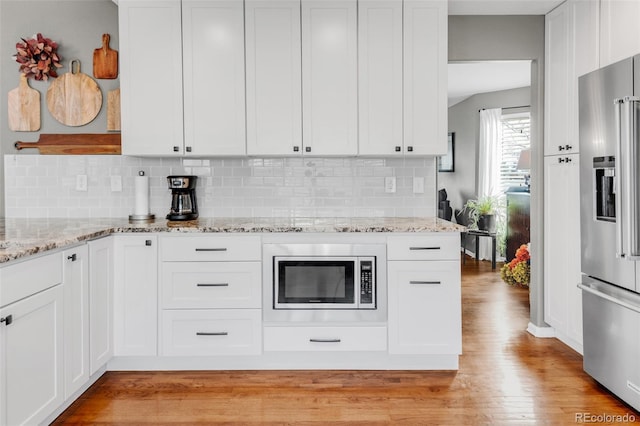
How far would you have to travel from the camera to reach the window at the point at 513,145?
6.39 metres

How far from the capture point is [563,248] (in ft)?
10.6

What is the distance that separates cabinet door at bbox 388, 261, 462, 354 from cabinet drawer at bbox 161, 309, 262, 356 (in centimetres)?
86

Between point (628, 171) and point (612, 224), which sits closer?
point (628, 171)

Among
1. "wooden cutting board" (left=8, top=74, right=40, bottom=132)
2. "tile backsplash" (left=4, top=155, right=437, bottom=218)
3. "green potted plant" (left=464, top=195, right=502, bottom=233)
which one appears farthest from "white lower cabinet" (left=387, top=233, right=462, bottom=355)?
"green potted plant" (left=464, top=195, right=502, bottom=233)

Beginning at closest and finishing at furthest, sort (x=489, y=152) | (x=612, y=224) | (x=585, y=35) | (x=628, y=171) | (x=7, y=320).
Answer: (x=7, y=320) < (x=628, y=171) < (x=612, y=224) < (x=585, y=35) < (x=489, y=152)

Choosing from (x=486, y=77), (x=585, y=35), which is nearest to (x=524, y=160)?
(x=486, y=77)

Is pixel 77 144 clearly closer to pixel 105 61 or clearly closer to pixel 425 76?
pixel 105 61

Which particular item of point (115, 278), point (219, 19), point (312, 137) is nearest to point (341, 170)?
point (312, 137)

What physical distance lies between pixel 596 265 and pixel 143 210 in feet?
9.36

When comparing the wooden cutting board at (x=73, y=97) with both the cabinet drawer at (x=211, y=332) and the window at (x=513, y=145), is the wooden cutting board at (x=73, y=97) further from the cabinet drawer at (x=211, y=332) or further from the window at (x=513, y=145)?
the window at (x=513, y=145)

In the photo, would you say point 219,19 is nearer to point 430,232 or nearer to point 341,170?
point 341,170

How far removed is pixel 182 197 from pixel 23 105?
1.33 metres

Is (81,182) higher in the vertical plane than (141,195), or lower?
higher

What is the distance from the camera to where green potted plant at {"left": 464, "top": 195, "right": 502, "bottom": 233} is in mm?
6371
